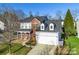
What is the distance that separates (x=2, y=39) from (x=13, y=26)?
0.43 ft

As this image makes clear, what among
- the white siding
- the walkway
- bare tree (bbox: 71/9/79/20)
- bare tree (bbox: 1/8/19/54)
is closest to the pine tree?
bare tree (bbox: 71/9/79/20)

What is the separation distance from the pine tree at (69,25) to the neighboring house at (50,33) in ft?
0.16

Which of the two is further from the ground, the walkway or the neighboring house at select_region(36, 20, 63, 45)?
the neighboring house at select_region(36, 20, 63, 45)

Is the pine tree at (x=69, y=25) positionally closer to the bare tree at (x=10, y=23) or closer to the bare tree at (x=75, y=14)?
the bare tree at (x=75, y=14)

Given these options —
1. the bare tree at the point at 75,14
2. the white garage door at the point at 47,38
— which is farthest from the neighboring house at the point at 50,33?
the bare tree at the point at 75,14

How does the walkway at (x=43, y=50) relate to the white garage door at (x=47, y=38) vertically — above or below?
below

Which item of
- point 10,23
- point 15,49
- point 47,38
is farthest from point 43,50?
point 10,23

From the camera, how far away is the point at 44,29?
7.23 feet

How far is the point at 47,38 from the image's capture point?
7.27ft

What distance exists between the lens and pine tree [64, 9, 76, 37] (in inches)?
86.4

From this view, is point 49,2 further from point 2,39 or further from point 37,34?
point 2,39

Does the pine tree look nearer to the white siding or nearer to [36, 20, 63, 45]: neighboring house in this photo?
[36, 20, 63, 45]: neighboring house

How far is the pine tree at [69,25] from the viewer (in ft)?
7.20
